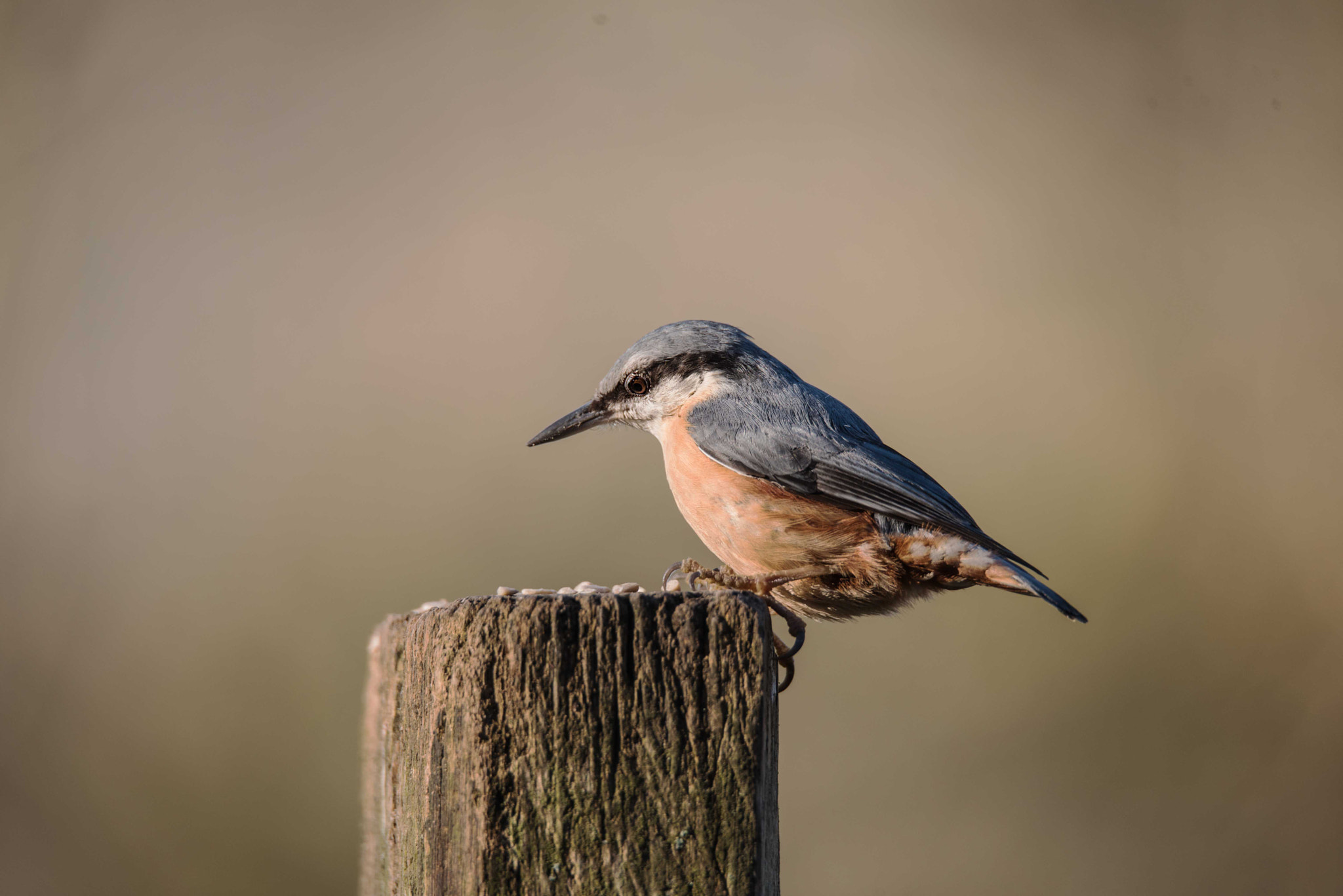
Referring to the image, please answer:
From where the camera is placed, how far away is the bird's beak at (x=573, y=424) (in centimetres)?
347

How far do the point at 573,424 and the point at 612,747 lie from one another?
7.00 feet

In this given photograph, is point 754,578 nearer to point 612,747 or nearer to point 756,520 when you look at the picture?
point 756,520

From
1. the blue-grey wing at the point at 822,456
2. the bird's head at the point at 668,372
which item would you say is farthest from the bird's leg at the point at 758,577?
the bird's head at the point at 668,372

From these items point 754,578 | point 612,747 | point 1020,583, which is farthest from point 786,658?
point 612,747

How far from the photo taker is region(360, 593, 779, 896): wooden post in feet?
4.61

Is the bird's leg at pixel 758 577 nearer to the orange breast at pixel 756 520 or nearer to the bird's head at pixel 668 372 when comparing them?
the orange breast at pixel 756 520

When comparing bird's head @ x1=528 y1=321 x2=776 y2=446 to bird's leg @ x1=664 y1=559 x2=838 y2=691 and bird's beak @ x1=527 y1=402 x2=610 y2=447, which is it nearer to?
bird's beak @ x1=527 y1=402 x2=610 y2=447

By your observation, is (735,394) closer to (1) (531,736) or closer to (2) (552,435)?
(2) (552,435)

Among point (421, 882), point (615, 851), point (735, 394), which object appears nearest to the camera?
point (615, 851)

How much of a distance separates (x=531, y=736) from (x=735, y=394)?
6.44 feet

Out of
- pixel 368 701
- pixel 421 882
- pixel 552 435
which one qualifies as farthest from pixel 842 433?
pixel 421 882

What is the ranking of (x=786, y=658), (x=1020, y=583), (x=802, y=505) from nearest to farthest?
1. (x=786, y=658)
2. (x=1020, y=583)
3. (x=802, y=505)

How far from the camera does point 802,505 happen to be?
9.39 ft

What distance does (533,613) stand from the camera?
1.44 meters
